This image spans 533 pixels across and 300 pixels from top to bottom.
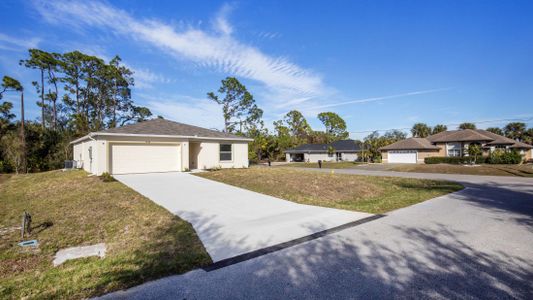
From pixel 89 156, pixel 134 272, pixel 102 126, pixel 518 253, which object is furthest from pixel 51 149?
pixel 518 253

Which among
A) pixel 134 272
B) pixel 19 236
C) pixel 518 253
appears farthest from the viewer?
pixel 19 236

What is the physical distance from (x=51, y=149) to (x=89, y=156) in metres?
12.8

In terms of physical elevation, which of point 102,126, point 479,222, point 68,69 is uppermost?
point 68,69

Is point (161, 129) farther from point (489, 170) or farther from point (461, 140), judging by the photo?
point (461, 140)

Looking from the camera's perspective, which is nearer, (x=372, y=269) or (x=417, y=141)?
(x=372, y=269)

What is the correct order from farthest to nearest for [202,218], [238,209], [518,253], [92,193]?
[92,193], [238,209], [202,218], [518,253]

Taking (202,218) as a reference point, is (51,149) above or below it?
above

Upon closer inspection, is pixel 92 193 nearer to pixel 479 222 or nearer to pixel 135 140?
pixel 135 140

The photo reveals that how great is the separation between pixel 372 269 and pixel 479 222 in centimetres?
435

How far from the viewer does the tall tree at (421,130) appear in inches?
2151

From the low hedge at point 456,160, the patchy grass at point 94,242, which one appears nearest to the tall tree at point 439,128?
the low hedge at point 456,160

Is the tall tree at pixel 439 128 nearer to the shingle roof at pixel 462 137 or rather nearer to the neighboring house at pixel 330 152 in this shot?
the shingle roof at pixel 462 137

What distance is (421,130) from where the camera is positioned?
2170 inches

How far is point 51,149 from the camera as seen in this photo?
25219 mm
